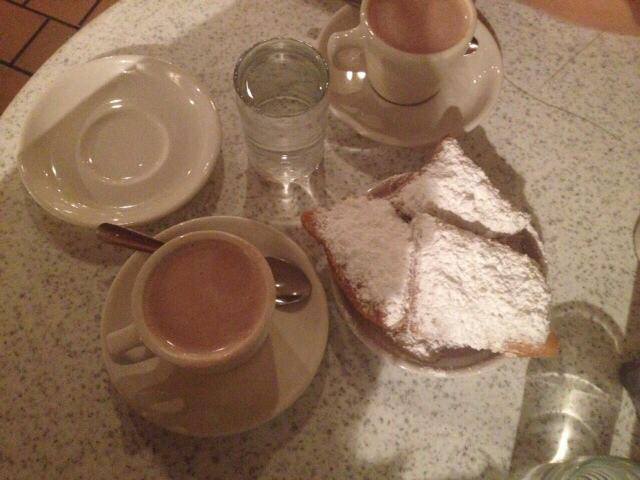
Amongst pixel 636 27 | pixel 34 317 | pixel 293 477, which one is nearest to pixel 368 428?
pixel 293 477

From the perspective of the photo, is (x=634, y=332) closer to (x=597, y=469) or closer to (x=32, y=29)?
(x=597, y=469)

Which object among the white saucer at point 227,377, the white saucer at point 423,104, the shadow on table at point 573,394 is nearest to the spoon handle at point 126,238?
the white saucer at point 227,377

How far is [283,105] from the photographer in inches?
34.6

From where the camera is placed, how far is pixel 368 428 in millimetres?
728

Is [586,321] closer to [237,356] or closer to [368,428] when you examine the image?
[368,428]

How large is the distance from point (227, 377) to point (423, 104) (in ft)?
1.81

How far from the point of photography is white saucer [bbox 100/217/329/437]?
66 cm

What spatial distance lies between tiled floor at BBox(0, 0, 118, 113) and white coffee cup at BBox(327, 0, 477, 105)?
47.9 inches

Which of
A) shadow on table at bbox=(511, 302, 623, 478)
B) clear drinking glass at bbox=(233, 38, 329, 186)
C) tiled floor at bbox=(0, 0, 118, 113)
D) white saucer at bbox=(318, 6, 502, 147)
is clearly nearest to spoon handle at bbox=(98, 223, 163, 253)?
clear drinking glass at bbox=(233, 38, 329, 186)

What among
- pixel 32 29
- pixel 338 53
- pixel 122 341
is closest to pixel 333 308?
pixel 122 341

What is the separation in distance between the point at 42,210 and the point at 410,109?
0.63 m

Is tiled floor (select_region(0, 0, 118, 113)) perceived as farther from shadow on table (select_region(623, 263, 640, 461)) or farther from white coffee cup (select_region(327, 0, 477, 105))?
shadow on table (select_region(623, 263, 640, 461))

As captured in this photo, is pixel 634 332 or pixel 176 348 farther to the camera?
pixel 634 332

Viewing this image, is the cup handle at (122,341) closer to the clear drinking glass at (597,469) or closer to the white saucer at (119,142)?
the white saucer at (119,142)
